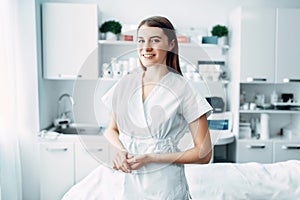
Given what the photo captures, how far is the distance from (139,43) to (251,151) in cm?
236

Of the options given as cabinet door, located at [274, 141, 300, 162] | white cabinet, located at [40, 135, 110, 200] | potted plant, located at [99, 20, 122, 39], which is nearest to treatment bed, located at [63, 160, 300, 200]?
white cabinet, located at [40, 135, 110, 200]

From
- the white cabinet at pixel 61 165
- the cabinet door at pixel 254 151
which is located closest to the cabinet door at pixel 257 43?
the cabinet door at pixel 254 151

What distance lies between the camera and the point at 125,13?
3.06 meters

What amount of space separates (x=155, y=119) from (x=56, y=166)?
2.11m

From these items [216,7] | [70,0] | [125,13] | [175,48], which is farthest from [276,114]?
[175,48]

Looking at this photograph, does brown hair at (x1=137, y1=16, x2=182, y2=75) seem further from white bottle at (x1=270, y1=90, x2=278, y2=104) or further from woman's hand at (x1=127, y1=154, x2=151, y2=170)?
white bottle at (x1=270, y1=90, x2=278, y2=104)

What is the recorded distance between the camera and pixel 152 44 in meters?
0.68

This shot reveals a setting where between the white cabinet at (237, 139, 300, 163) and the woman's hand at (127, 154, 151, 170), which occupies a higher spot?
the woman's hand at (127, 154, 151, 170)

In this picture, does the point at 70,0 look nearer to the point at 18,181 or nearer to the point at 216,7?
the point at 216,7

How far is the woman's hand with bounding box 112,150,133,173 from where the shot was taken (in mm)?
699

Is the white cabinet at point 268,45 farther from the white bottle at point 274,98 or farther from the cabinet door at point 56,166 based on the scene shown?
the cabinet door at point 56,166

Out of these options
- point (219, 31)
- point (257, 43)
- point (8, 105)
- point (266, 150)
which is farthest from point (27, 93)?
A: point (266, 150)

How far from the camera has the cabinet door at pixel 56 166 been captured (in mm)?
2570

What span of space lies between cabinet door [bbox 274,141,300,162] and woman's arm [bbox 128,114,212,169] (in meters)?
2.32
